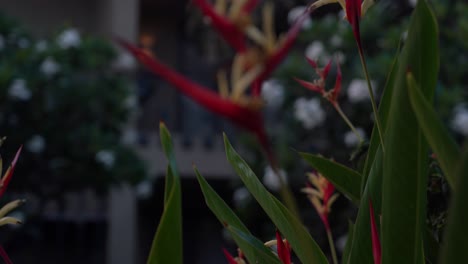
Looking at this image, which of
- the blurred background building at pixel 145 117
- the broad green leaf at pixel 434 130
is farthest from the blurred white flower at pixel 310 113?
the broad green leaf at pixel 434 130

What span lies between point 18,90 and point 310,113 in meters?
1.90

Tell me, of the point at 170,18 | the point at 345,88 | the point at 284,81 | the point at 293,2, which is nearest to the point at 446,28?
the point at 345,88

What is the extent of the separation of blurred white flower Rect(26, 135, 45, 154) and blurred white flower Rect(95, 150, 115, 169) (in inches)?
15.3

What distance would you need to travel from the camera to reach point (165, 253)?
30.8 inches

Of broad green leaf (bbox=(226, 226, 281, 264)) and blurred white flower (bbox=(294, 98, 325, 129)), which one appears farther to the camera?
blurred white flower (bbox=(294, 98, 325, 129))

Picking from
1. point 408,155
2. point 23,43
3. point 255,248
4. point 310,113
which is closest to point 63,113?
point 23,43

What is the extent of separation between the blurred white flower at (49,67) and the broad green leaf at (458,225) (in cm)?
527

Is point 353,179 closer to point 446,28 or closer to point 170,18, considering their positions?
point 446,28

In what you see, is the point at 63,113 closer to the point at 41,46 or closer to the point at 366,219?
the point at 41,46

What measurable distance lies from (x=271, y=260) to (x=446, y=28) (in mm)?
4072

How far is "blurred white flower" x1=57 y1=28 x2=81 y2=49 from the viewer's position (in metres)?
5.77

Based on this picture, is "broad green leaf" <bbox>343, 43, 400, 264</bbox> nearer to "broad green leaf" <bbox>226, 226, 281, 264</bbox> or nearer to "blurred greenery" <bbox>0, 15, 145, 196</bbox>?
"broad green leaf" <bbox>226, 226, 281, 264</bbox>

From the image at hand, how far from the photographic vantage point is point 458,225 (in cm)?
56

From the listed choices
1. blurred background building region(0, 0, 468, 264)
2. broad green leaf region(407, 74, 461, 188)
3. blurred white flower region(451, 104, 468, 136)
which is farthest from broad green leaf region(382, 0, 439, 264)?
blurred white flower region(451, 104, 468, 136)
